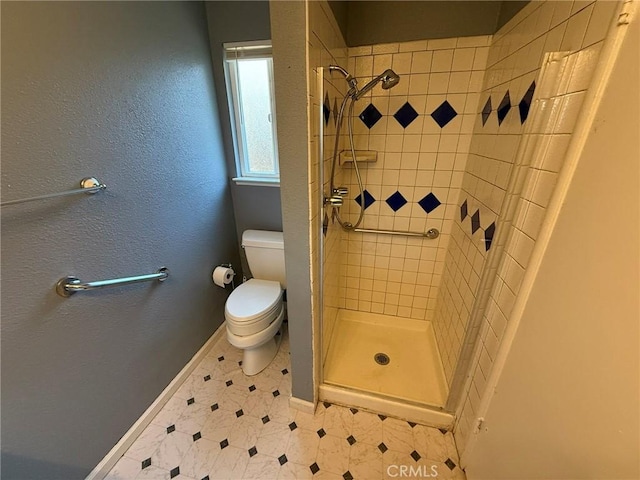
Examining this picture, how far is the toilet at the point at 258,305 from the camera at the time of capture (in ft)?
4.85

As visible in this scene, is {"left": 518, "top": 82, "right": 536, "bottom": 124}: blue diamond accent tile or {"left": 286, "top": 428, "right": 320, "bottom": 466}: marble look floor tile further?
{"left": 286, "top": 428, "right": 320, "bottom": 466}: marble look floor tile

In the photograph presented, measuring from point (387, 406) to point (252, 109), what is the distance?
195 cm

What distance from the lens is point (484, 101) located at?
130 cm

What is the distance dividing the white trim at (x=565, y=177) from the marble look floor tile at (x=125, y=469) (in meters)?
1.48

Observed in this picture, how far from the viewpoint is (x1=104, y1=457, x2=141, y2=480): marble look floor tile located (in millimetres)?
1133

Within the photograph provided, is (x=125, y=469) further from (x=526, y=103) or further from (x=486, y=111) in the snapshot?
(x=486, y=111)

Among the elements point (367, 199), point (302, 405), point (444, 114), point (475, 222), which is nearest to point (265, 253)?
point (367, 199)

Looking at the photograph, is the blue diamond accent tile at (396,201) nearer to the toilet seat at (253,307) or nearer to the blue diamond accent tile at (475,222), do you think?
the blue diamond accent tile at (475,222)

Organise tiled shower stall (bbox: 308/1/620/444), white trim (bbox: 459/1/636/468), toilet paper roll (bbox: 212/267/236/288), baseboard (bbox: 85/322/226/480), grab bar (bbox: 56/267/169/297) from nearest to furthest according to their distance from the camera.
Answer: white trim (bbox: 459/1/636/468) → tiled shower stall (bbox: 308/1/620/444) → grab bar (bbox: 56/267/169/297) → baseboard (bbox: 85/322/226/480) → toilet paper roll (bbox: 212/267/236/288)

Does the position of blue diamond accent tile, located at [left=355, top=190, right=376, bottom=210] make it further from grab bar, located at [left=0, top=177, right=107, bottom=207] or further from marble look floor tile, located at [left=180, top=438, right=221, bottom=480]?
marble look floor tile, located at [left=180, top=438, right=221, bottom=480]

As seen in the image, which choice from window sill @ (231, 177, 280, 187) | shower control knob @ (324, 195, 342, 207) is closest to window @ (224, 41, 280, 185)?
window sill @ (231, 177, 280, 187)

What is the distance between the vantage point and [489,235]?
107cm

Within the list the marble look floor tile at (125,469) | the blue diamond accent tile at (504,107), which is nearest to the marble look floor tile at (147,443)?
the marble look floor tile at (125,469)

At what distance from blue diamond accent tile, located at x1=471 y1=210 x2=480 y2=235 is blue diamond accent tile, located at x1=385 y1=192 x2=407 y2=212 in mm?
449
